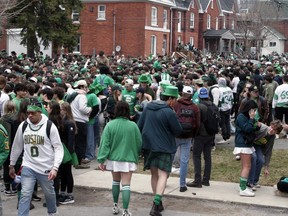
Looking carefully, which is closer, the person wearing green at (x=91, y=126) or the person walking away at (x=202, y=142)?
the person walking away at (x=202, y=142)

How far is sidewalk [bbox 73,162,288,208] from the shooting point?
9.00 meters

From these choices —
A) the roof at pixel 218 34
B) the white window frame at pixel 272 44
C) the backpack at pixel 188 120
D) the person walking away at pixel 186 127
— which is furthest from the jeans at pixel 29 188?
the white window frame at pixel 272 44

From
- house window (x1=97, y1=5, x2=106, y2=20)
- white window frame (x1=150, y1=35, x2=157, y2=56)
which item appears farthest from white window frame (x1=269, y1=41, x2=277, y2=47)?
house window (x1=97, y1=5, x2=106, y2=20)

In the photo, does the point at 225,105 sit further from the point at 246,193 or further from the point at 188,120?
the point at 246,193

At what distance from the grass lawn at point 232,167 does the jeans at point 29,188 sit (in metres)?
4.17

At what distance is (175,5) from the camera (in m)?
58.8

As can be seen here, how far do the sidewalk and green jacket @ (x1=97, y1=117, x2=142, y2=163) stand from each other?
73.1 inches

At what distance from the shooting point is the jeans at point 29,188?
22.7 ft

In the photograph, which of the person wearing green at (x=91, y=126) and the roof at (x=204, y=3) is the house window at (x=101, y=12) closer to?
the roof at (x=204, y=3)

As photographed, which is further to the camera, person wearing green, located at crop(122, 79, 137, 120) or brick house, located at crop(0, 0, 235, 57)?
brick house, located at crop(0, 0, 235, 57)

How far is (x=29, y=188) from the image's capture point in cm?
699

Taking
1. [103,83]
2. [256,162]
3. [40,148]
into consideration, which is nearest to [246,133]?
[256,162]

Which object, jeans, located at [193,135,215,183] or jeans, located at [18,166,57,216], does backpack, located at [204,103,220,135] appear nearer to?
jeans, located at [193,135,215,183]

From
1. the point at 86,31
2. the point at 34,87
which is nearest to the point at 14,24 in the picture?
the point at 86,31
